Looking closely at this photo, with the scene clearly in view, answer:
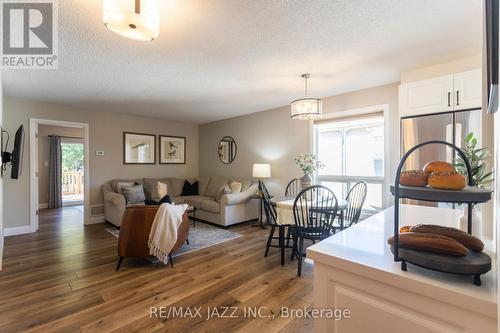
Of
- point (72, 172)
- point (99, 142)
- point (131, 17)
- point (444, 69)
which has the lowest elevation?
point (72, 172)

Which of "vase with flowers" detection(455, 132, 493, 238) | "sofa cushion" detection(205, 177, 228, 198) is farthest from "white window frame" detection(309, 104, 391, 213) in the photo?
"vase with flowers" detection(455, 132, 493, 238)

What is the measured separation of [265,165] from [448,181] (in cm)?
402

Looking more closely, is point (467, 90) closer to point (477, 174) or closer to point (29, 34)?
point (477, 174)

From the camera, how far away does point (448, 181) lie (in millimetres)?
677

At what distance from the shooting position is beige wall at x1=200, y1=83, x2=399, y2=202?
11.4 feet

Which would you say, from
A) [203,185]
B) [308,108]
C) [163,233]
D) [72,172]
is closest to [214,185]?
[203,185]

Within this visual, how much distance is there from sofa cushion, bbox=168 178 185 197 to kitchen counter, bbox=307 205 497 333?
520 centimetres

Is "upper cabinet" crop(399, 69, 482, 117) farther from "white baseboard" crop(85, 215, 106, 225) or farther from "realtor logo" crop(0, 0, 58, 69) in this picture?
"white baseboard" crop(85, 215, 106, 225)

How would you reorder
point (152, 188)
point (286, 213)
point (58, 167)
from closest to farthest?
point (286, 213) < point (152, 188) < point (58, 167)

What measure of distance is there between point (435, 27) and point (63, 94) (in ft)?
16.7

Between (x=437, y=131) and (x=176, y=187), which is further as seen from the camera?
(x=176, y=187)

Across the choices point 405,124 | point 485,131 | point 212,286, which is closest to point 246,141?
point 405,124

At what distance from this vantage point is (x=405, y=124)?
2.86m

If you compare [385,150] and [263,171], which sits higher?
[385,150]
